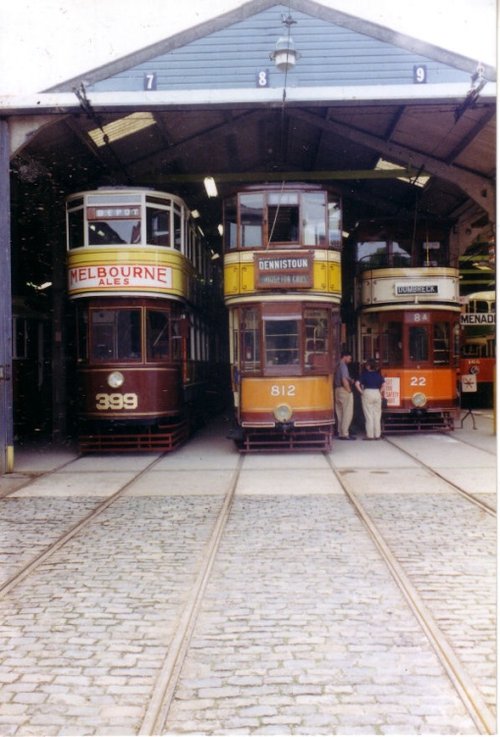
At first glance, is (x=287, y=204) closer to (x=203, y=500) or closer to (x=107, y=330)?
(x=107, y=330)

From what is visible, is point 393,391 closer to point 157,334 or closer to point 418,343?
point 418,343

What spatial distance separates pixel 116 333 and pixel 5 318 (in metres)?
2.35

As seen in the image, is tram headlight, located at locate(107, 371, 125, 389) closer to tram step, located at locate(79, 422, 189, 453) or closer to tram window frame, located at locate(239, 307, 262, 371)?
tram step, located at locate(79, 422, 189, 453)

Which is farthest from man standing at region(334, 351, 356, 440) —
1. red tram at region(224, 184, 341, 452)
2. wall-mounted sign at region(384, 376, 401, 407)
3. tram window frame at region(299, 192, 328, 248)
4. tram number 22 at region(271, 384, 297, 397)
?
tram window frame at region(299, 192, 328, 248)

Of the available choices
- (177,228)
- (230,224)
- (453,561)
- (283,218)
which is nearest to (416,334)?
(283,218)

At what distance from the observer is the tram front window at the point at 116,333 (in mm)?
12430

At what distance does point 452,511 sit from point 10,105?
8216mm

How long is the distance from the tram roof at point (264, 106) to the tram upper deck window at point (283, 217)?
156 cm

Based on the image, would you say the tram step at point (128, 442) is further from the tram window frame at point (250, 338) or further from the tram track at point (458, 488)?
the tram track at point (458, 488)

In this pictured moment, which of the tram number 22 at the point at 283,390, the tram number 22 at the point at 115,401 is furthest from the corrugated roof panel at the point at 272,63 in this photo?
the tram number 22 at the point at 115,401

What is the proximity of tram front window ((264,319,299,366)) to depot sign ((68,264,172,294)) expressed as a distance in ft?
6.86

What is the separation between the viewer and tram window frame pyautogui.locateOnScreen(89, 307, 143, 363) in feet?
40.8

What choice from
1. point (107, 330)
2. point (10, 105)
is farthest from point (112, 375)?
point (10, 105)

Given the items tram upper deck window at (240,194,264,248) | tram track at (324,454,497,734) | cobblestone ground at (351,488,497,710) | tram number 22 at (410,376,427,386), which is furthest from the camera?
tram number 22 at (410,376,427,386)
